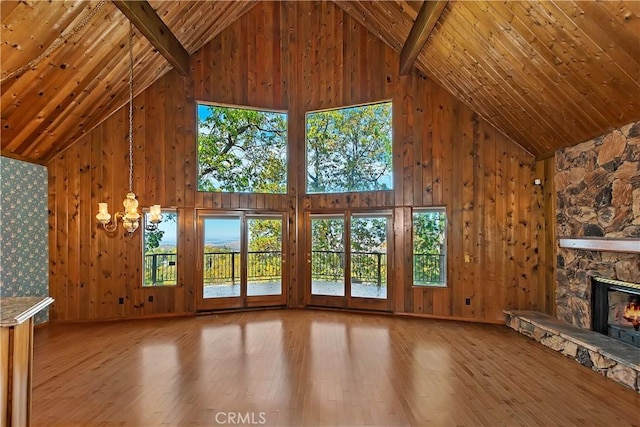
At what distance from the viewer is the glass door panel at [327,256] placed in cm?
701

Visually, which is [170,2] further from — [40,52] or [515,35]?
[515,35]

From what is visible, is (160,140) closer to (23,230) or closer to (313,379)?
(23,230)

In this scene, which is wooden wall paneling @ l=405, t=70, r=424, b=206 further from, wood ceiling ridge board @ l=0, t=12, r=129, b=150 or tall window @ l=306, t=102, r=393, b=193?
wood ceiling ridge board @ l=0, t=12, r=129, b=150

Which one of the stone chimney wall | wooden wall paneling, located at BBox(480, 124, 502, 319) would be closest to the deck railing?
wooden wall paneling, located at BBox(480, 124, 502, 319)

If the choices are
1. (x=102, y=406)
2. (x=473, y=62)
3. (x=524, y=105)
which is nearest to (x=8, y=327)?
(x=102, y=406)

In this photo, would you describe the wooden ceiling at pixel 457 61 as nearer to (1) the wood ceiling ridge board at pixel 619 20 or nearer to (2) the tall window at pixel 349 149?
(1) the wood ceiling ridge board at pixel 619 20

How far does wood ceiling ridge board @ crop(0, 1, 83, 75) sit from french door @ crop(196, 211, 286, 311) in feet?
11.3

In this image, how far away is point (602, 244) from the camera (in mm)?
4316

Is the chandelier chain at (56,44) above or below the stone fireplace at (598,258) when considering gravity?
above

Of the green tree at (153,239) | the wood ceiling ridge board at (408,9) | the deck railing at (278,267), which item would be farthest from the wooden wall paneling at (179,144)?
the wood ceiling ridge board at (408,9)

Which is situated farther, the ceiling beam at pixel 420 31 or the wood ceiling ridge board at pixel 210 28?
the wood ceiling ridge board at pixel 210 28

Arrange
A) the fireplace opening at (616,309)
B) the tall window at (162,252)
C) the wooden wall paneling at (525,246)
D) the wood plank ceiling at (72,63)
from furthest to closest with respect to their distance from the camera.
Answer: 1. the tall window at (162,252)
2. the wooden wall paneling at (525,246)
3. the fireplace opening at (616,309)
4. the wood plank ceiling at (72,63)

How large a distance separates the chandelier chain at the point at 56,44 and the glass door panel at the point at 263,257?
156 inches

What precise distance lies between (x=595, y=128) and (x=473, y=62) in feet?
5.73
